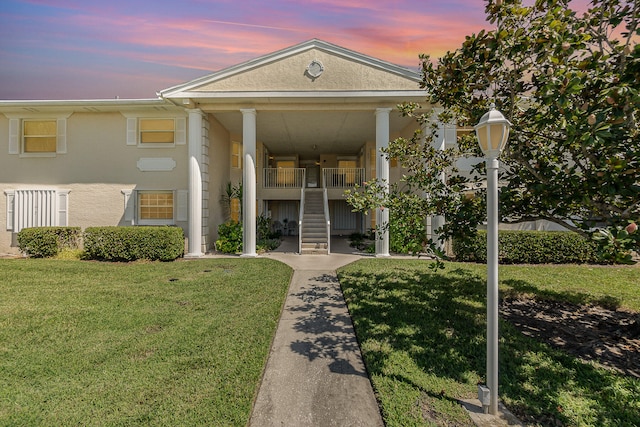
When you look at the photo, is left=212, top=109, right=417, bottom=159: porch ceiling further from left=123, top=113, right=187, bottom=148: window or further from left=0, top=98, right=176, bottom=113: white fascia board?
left=0, top=98, right=176, bottom=113: white fascia board

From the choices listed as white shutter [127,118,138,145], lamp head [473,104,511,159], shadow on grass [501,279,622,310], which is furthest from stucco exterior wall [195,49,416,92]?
lamp head [473,104,511,159]

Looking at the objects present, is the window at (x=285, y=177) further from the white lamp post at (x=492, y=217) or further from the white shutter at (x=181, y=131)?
the white lamp post at (x=492, y=217)

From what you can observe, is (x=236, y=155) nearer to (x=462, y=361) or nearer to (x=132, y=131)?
(x=132, y=131)

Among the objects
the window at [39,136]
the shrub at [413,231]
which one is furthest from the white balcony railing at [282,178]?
the shrub at [413,231]

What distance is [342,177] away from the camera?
603 inches

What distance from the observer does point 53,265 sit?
798 centimetres

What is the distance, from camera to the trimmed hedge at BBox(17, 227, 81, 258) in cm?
918

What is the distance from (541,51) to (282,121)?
9560 mm

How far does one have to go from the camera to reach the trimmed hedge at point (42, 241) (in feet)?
30.1

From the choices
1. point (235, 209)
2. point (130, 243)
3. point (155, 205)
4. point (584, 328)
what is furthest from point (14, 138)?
point (584, 328)

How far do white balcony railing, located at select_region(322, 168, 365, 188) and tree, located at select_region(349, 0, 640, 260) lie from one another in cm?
989

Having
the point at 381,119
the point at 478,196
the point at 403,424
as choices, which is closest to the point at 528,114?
the point at 478,196

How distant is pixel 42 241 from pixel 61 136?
13.5 feet

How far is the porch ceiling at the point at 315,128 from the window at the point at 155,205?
12.6 feet
